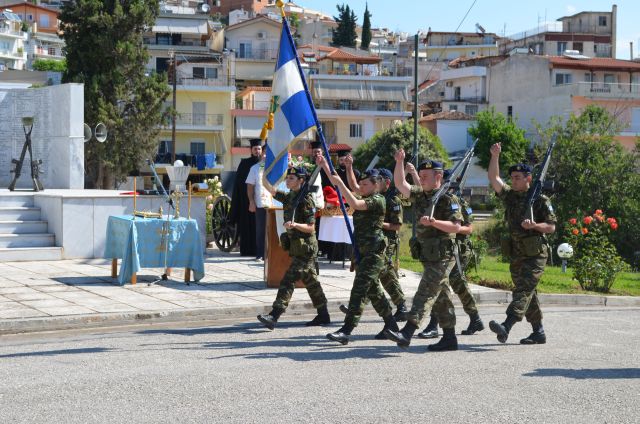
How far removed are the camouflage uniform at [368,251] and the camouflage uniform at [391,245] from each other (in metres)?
0.52

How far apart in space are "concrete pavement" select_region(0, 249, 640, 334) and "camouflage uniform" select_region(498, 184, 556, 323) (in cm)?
330

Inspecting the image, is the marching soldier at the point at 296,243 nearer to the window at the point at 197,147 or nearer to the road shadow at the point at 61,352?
the road shadow at the point at 61,352

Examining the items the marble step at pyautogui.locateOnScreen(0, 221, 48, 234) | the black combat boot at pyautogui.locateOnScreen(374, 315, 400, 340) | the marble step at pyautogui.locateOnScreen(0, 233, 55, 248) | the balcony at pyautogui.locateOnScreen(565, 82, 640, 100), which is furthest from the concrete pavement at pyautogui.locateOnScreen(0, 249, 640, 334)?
the balcony at pyautogui.locateOnScreen(565, 82, 640, 100)

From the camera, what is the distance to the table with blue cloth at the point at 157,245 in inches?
555

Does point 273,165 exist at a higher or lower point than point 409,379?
higher

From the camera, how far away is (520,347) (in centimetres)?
1054

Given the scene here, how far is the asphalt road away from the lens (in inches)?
283

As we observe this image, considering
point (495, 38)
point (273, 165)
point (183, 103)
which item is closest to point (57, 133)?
point (273, 165)

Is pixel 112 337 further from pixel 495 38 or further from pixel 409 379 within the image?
pixel 495 38

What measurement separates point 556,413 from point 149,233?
26.4 ft

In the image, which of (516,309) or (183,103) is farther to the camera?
(183,103)

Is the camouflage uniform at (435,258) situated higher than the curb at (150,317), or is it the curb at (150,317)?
the camouflage uniform at (435,258)

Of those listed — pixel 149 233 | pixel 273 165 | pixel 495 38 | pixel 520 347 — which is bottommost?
pixel 520 347

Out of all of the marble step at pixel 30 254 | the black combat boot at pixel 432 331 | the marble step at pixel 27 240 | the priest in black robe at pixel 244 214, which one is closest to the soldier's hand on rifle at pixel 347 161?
the black combat boot at pixel 432 331
